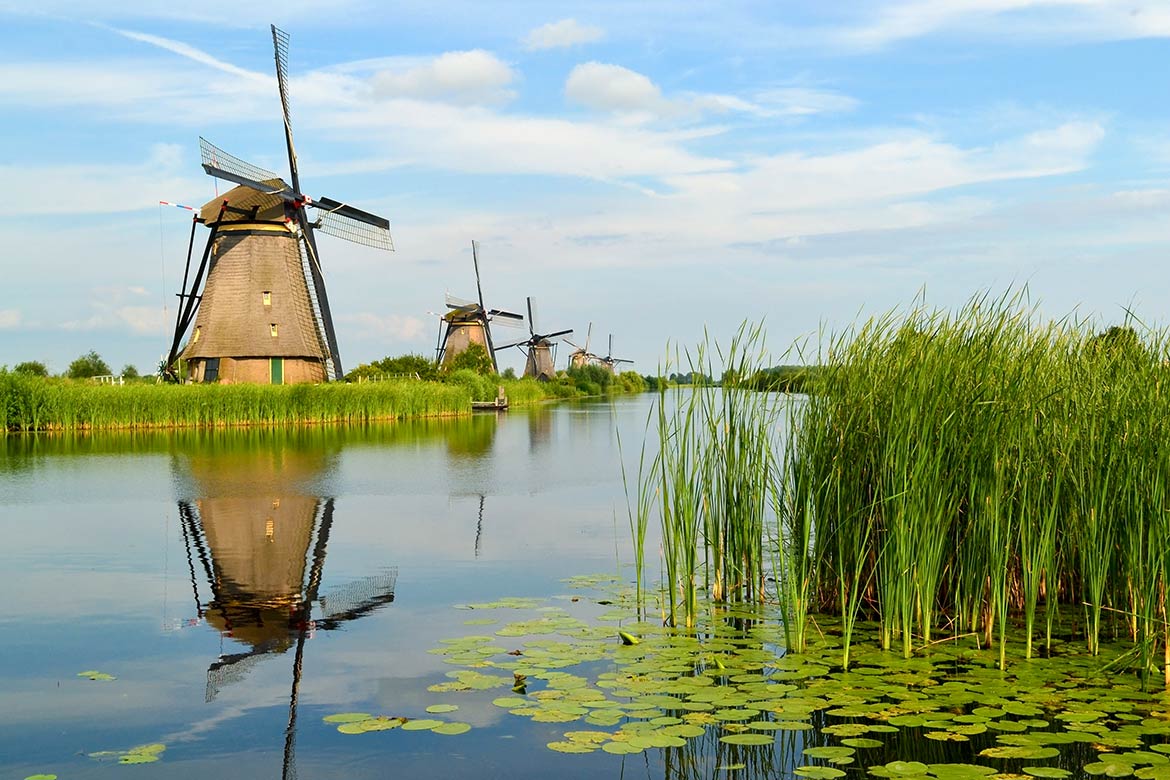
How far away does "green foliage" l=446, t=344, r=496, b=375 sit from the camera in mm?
51219

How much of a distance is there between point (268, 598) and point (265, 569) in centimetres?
131

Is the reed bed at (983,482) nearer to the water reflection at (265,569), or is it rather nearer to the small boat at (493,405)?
the water reflection at (265,569)

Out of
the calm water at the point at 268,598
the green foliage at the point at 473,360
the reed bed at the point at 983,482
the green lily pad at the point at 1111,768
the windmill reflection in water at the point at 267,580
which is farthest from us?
the green foliage at the point at 473,360

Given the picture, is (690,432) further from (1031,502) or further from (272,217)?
(272,217)

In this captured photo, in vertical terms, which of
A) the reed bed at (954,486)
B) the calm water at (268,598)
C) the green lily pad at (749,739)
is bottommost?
the calm water at (268,598)

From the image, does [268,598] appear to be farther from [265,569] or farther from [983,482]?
[983,482]

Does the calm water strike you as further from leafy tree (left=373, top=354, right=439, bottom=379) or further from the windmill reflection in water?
leafy tree (left=373, top=354, right=439, bottom=379)

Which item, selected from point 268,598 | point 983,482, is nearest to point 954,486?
point 983,482

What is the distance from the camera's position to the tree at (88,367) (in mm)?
46844

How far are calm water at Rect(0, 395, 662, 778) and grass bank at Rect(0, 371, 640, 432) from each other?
10549mm

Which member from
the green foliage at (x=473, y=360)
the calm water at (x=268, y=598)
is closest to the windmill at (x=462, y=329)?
the green foliage at (x=473, y=360)

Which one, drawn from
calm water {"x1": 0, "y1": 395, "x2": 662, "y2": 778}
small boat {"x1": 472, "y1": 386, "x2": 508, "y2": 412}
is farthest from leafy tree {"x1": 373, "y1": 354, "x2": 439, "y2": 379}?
calm water {"x1": 0, "y1": 395, "x2": 662, "y2": 778}

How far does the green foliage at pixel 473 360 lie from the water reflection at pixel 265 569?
33747mm

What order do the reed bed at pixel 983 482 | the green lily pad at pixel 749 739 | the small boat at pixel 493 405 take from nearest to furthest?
the green lily pad at pixel 749 739
the reed bed at pixel 983 482
the small boat at pixel 493 405
